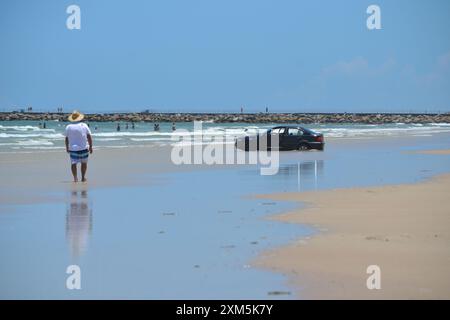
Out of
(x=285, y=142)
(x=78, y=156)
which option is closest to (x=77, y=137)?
(x=78, y=156)

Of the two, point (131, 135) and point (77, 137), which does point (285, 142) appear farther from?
point (131, 135)

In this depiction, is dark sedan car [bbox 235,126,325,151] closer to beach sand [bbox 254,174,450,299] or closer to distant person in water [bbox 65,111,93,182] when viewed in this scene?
distant person in water [bbox 65,111,93,182]

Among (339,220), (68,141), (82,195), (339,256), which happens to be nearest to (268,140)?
(68,141)

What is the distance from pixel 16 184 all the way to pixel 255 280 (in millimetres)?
11982

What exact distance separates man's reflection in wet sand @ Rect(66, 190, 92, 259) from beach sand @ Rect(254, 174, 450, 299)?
2.31m

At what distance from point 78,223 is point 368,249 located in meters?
4.48

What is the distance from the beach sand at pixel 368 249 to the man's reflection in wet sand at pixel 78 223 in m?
2.31

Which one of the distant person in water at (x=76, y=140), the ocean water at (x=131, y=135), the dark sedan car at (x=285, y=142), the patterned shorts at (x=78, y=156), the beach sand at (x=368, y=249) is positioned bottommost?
the ocean water at (x=131, y=135)

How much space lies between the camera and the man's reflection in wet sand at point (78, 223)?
10492 millimetres

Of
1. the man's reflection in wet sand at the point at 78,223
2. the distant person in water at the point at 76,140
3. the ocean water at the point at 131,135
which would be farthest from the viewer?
the ocean water at the point at 131,135

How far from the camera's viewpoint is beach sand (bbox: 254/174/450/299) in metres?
8.33

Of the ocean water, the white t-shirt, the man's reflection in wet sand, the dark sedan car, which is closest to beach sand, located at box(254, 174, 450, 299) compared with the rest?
the man's reflection in wet sand

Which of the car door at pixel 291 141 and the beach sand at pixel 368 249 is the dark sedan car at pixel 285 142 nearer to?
the car door at pixel 291 141

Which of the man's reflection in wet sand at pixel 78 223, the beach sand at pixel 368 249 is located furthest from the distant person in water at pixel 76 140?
the beach sand at pixel 368 249
